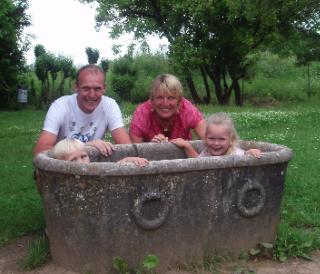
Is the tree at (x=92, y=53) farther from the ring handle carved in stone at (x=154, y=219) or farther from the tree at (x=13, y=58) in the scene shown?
the ring handle carved in stone at (x=154, y=219)

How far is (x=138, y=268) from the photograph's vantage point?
3.98m

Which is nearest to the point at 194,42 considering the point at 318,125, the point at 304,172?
the point at 318,125

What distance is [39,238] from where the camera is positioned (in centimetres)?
479

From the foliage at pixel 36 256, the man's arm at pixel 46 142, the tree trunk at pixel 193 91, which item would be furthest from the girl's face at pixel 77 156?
the tree trunk at pixel 193 91

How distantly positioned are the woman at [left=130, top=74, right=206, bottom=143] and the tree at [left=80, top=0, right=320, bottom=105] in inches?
676

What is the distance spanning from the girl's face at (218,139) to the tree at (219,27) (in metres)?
17.9

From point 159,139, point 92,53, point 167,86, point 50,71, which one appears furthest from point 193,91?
point 167,86

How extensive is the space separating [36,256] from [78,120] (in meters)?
1.25

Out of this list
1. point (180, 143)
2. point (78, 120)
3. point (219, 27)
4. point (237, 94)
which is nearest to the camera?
point (78, 120)

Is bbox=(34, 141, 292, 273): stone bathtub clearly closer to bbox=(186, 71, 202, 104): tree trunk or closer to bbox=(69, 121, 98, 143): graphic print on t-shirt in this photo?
bbox=(69, 121, 98, 143): graphic print on t-shirt

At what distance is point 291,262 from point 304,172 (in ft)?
10.1

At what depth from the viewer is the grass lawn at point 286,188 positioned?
481 cm

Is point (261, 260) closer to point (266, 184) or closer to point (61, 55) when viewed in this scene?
point (266, 184)

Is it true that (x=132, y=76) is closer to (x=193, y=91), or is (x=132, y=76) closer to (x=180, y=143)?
(x=193, y=91)
